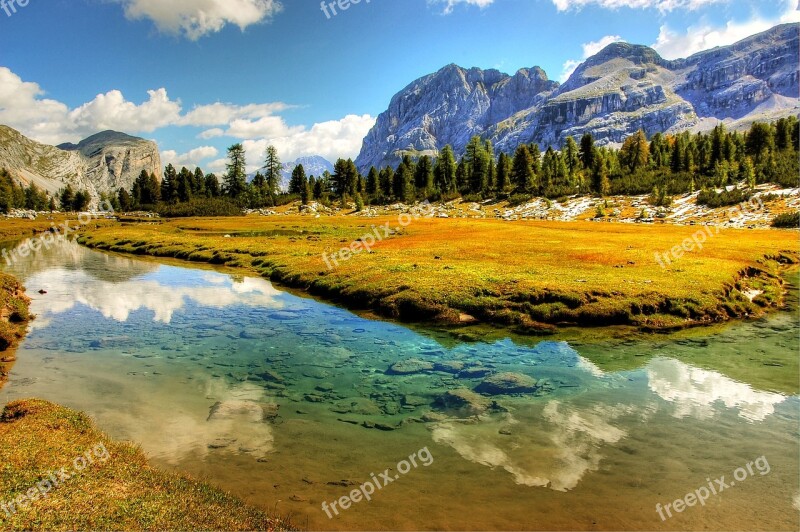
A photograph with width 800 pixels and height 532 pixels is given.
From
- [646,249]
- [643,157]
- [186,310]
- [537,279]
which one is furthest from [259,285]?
→ [643,157]

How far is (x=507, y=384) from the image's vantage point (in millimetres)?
19422

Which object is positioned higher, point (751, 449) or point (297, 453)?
point (297, 453)

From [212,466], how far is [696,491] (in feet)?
44.0

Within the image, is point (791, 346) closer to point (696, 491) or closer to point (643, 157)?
point (696, 491)

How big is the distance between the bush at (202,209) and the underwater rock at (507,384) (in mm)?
158239

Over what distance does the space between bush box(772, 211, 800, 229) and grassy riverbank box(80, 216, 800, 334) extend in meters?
29.7

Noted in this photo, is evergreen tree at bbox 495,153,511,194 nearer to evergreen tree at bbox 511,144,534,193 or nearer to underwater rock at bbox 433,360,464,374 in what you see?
evergreen tree at bbox 511,144,534,193

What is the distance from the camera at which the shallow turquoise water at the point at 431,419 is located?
1155 centimetres

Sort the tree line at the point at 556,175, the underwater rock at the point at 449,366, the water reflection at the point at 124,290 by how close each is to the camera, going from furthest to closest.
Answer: the tree line at the point at 556,175 → the water reflection at the point at 124,290 → the underwater rock at the point at 449,366

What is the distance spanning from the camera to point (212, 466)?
1288cm

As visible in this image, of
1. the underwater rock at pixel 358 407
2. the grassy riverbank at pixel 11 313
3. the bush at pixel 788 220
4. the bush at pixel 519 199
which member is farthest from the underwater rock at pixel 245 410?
the bush at pixel 519 199

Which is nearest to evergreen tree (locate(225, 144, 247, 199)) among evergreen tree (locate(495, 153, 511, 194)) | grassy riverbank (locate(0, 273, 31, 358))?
evergreen tree (locate(495, 153, 511, 194))

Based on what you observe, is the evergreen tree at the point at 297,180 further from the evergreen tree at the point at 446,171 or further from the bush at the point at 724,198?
the bush at the point at 724,198

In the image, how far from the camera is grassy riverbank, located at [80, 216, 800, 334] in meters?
30.3
